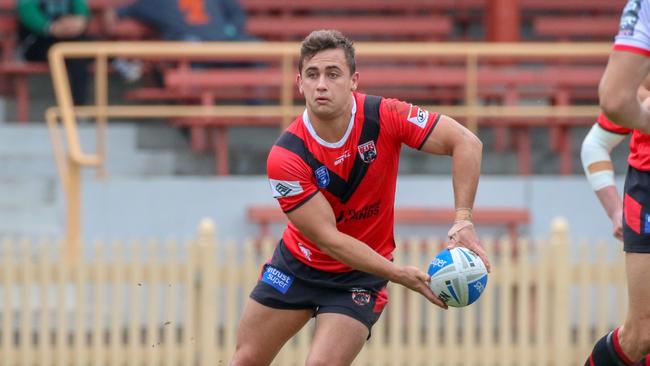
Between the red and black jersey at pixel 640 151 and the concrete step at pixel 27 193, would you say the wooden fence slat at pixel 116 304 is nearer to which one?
the concrete step at pixel 27 193

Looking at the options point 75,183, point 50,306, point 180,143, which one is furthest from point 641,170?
point 180,143

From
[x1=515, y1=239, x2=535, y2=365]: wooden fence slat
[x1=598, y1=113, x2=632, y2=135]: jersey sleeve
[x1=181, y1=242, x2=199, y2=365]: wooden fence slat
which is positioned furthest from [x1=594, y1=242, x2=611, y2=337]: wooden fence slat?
[x1=598, y1=113, x2=632, y2=135]: jersey sleeve

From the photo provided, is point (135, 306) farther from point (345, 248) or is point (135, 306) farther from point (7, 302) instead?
point (345, 248)

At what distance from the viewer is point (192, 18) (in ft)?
42.4

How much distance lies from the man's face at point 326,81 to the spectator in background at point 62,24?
7056 mm

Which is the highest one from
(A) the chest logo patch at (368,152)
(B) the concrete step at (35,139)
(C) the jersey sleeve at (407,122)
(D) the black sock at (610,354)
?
(C) the jersey sleeve at (407,122)

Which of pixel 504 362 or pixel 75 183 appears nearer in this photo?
pixel 504 362

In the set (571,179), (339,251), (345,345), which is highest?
(339,251)

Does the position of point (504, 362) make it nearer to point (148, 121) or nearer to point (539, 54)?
point (539, 54)

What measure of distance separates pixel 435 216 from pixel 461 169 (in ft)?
18.4

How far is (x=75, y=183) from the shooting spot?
1157cm

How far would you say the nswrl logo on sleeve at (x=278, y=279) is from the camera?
21.4ft

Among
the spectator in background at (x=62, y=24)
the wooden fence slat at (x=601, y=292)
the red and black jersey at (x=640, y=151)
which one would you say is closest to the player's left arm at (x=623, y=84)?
the red and black jersey at (x=640, y=151)

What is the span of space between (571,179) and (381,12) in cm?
359
